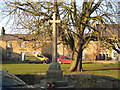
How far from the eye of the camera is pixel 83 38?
19.2m

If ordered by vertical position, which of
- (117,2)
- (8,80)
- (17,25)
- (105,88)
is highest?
(117,2)

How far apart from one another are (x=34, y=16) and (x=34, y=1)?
4.37 feet

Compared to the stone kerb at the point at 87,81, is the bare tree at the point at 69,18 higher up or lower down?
higher up

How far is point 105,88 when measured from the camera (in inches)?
456

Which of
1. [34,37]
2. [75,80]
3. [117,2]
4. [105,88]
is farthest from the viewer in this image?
[34,37]

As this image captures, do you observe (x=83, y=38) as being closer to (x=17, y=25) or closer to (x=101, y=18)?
(x=101, y=18)

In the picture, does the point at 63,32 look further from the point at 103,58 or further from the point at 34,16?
the point at 103,58

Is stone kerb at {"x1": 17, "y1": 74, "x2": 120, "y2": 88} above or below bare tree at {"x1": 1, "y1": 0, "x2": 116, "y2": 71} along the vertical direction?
below

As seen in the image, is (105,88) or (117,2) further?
(117,2)

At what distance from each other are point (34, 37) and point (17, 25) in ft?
6.19

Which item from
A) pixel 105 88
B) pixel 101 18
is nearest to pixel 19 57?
pixel 101 18

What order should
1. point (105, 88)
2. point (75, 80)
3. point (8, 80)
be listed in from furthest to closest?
point (75, 80) < point (105, 88) < point (8, 80)

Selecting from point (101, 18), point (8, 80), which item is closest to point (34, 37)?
point (101, 18)

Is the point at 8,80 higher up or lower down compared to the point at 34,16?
lower down
